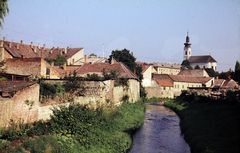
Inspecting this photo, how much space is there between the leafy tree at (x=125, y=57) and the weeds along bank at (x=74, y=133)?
31.5 m

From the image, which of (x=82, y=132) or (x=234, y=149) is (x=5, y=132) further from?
(x=234, y=149)

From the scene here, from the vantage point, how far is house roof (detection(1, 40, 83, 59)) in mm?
49963

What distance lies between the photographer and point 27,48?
57.4 meters

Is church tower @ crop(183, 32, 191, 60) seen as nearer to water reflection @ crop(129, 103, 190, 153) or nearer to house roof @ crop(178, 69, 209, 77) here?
house roof @ crop(178, 69, 209, 77)

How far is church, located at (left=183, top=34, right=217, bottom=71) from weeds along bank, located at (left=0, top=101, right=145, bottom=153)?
373 ft

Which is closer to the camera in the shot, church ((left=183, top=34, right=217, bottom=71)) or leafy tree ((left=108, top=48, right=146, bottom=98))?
leafy tree ((left=108, top=48, right=146, bottom=98))

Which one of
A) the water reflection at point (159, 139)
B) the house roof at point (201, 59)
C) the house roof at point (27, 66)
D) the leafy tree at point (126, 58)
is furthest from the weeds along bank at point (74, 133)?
the house roof at point (201, 59)

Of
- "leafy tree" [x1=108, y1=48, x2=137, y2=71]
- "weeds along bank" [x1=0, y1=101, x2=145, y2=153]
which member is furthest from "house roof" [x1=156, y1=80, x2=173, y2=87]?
"weeds along bank" [x1=0, y1=101, x2=145, y2=153]

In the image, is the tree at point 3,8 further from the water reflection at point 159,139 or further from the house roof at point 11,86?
the water reflection at point 159,139

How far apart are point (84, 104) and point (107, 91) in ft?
16.8

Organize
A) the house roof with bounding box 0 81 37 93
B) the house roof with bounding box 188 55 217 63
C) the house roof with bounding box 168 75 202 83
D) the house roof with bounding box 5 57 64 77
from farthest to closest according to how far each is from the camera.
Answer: the house roof with bounding box 188 55 217 63
the house roof with bounding box 168 75 202 83
the house roof with bounding box 5 57 64 77
the house roof with bounding box 0 81 37 93

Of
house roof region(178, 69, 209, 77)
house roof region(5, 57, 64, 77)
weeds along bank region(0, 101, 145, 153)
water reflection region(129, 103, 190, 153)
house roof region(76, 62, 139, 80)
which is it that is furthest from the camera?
house roof region(178, 69, 209, 77)

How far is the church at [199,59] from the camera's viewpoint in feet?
434

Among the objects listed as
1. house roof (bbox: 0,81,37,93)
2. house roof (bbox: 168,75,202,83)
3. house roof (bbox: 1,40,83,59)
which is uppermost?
house roof (bbox: 1,40,83,59)
